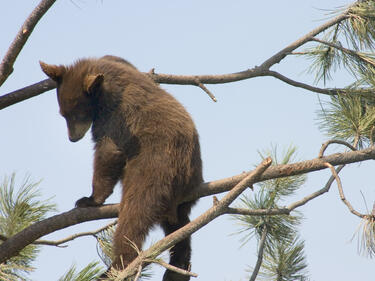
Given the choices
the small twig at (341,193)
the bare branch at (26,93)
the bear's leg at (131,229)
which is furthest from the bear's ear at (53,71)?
the small twig at (341,193)

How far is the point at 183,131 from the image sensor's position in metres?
4.74

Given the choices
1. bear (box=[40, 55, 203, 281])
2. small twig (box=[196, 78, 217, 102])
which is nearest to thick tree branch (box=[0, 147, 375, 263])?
bear (box=[40, 55, 203, 281])

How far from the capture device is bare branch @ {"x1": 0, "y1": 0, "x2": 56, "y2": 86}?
423cm

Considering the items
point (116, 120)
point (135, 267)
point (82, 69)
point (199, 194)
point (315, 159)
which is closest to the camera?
point (135, 267)

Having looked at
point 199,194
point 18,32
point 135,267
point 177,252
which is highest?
point 18,32

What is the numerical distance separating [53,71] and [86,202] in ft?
4.18

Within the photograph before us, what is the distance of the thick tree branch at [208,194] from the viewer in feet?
13.9

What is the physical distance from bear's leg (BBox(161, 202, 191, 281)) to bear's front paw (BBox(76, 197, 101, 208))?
1.96ft

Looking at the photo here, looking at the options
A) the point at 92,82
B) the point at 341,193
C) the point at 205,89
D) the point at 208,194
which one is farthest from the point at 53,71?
the point at 341,193

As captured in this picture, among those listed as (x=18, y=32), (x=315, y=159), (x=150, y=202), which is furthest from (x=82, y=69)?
(x=315, y=159)

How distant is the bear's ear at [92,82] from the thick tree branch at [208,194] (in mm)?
1036

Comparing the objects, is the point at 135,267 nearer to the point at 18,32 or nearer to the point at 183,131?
the point at 183,131

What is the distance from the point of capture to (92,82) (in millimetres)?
4969

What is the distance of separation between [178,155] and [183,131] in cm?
21
